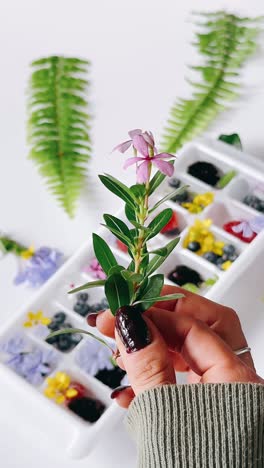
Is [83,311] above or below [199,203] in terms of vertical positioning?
below

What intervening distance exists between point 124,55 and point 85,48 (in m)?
0.09

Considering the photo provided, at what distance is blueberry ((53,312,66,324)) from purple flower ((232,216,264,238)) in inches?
13.9

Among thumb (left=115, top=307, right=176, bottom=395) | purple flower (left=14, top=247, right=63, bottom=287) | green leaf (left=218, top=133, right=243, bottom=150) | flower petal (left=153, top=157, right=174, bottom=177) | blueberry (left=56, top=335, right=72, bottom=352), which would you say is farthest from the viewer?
green leaf (left=218, top=133, right=243, bottom=150)

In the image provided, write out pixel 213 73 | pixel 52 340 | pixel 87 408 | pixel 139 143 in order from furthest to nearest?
pixel 213 73 → pixel 52 340 → pixel 87 408 → pixel 139 143

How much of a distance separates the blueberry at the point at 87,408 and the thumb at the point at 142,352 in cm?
47

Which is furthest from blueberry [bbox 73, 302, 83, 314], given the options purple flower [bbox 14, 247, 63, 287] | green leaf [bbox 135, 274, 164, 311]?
green leaf [bbox 135, 274, 164, 311]

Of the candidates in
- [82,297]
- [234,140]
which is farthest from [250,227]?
[82,297]

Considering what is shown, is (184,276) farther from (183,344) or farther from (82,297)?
(183,344)

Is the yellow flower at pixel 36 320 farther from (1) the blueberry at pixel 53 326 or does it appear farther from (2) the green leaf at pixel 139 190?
(2) the green leaf at pixel 139 190

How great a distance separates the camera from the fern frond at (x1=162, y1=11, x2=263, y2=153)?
1647 mm

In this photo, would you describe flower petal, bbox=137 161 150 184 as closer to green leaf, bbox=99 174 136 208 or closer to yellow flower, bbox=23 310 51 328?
green leaf, bbox=99 174 136 208

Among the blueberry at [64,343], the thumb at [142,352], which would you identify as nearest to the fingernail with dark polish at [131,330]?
the thumb at [142,352]

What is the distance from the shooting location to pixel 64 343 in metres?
1.35

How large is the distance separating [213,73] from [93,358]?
0.73m
